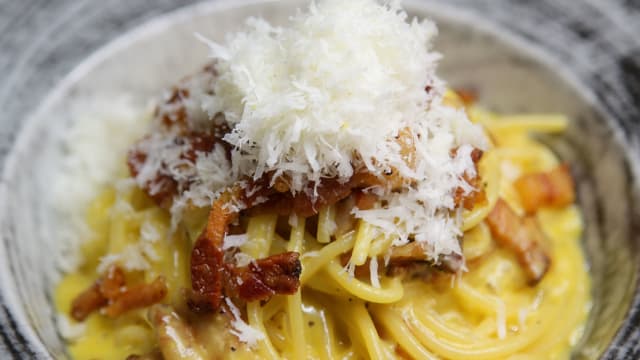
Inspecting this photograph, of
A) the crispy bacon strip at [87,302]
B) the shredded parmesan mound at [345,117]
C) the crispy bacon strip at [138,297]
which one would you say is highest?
the shredded parmesan mound at [345,117]

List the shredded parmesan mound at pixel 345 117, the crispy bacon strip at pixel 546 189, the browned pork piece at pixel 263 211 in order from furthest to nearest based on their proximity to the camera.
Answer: the crispy bacon strip at pixel 546 189 → the browned pork piece at pixel 263 211 → the shredded parmesan mound at pixel 345 117

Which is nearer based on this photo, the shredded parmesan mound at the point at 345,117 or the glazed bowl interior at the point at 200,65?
the shredded parmesan mound at the point at 345,117

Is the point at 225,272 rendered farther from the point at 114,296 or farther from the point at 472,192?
the point at 472,192

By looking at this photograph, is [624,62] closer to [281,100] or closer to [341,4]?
[341,4]

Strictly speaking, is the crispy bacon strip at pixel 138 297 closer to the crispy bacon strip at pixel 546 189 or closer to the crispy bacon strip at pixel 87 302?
the crispy bacon strip at pixel 87 302

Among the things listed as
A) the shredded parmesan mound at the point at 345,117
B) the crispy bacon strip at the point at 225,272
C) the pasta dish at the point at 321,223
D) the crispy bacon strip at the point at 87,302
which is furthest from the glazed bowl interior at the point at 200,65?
the shredded parmesan mound at the point at 345,117

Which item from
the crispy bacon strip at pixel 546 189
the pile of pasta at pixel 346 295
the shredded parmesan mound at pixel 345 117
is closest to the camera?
the shredded parmesan mound at pixel 345 117

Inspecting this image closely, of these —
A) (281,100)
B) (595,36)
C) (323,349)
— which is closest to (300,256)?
(323,349)
